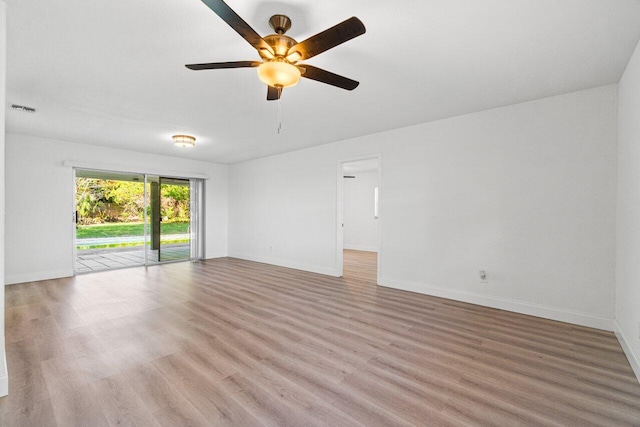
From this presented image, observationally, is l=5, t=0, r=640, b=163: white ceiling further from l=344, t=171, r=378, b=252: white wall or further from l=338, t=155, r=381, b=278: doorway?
l=344, t=171, r=378, b=252: white wall

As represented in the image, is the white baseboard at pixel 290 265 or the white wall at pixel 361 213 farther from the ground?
the white wall at pixel 361 213

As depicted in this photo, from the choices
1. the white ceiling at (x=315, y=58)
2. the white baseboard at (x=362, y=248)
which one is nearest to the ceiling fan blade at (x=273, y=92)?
the white ceiling at (x=315, y=58)

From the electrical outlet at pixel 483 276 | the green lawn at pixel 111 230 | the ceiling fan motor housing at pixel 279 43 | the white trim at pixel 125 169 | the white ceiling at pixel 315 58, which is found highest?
the white ceiling at pixel 315 58

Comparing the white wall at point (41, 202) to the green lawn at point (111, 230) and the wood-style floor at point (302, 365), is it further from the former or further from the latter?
the green lawn at point (111, 230)

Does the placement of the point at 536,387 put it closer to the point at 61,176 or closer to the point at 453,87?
the point at 453,87

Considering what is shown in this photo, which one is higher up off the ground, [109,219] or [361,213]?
[361,213]

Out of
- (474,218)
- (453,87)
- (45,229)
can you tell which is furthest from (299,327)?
(45,229)

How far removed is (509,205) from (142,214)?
7361 mm

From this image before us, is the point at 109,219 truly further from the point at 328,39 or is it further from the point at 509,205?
the point at 509,205

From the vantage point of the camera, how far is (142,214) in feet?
21.8

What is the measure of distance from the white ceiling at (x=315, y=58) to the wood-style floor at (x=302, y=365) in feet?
8.24

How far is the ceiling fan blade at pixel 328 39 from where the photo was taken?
1532 mm

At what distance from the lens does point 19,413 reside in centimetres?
164

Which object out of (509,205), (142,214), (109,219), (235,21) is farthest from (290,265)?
(109,219)
